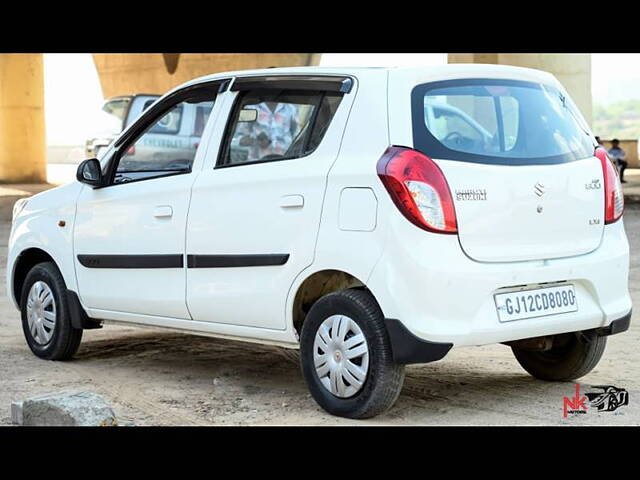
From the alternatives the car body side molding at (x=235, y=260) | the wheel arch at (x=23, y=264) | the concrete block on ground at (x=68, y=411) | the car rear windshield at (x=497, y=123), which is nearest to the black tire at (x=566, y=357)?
the car rear windshield at (x=497, y=123)

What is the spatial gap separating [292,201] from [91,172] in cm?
178

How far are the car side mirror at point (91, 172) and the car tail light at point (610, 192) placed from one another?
2.90 metres

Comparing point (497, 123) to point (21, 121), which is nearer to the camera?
point (497, 123)

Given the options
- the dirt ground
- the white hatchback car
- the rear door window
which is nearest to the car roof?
the white hatchback car

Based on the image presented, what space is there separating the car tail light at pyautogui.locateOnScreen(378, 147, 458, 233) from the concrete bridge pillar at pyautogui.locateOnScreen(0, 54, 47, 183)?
3377 cm

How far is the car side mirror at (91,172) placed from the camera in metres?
→ 7.07

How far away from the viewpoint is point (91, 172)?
7.08 m

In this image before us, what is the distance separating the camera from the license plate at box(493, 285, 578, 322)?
5.52m

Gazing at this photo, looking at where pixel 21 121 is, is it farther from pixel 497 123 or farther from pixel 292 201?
pixel 497 123

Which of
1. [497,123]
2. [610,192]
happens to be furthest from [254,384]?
[610,192]

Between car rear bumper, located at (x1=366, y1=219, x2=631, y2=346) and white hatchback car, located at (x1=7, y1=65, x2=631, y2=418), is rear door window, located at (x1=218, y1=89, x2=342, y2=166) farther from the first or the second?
car rear bumper, located at (x1=366, y1=219, x2=631, y2=346)

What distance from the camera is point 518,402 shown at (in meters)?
6.09

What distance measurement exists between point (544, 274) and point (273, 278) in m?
1.32
